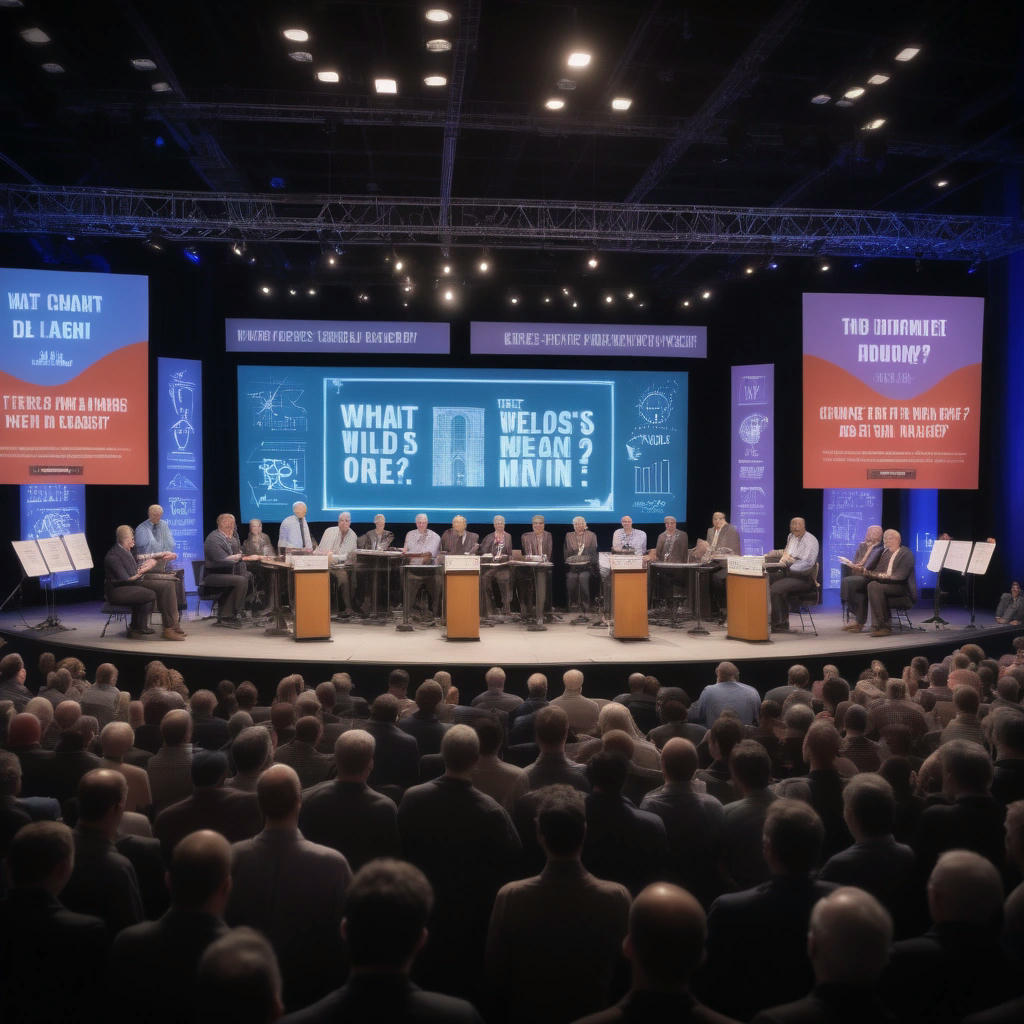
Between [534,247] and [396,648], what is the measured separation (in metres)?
5.62

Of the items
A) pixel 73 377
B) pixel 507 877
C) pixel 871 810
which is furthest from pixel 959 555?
pixel 73 377

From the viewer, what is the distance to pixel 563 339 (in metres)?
12.5

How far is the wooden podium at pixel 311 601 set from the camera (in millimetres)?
8555

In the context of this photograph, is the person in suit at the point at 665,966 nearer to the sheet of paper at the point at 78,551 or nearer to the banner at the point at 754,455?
the sheet of paper at the point at 78,551

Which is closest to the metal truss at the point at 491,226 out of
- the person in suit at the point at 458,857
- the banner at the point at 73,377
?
the banner at the point at 73,377

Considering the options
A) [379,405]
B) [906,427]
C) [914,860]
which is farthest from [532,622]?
[914,860]

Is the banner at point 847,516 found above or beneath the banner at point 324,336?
beneath

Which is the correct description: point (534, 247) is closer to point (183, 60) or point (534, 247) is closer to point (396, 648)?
point (183, 60)

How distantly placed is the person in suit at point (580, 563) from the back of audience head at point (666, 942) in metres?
9.29

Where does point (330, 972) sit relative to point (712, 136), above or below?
below

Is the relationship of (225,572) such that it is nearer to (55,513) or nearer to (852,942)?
(55,513)

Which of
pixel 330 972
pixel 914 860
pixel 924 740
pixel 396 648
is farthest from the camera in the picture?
pixel 396 648

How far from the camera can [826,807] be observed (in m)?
3.25

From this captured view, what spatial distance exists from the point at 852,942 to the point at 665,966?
0.36m
